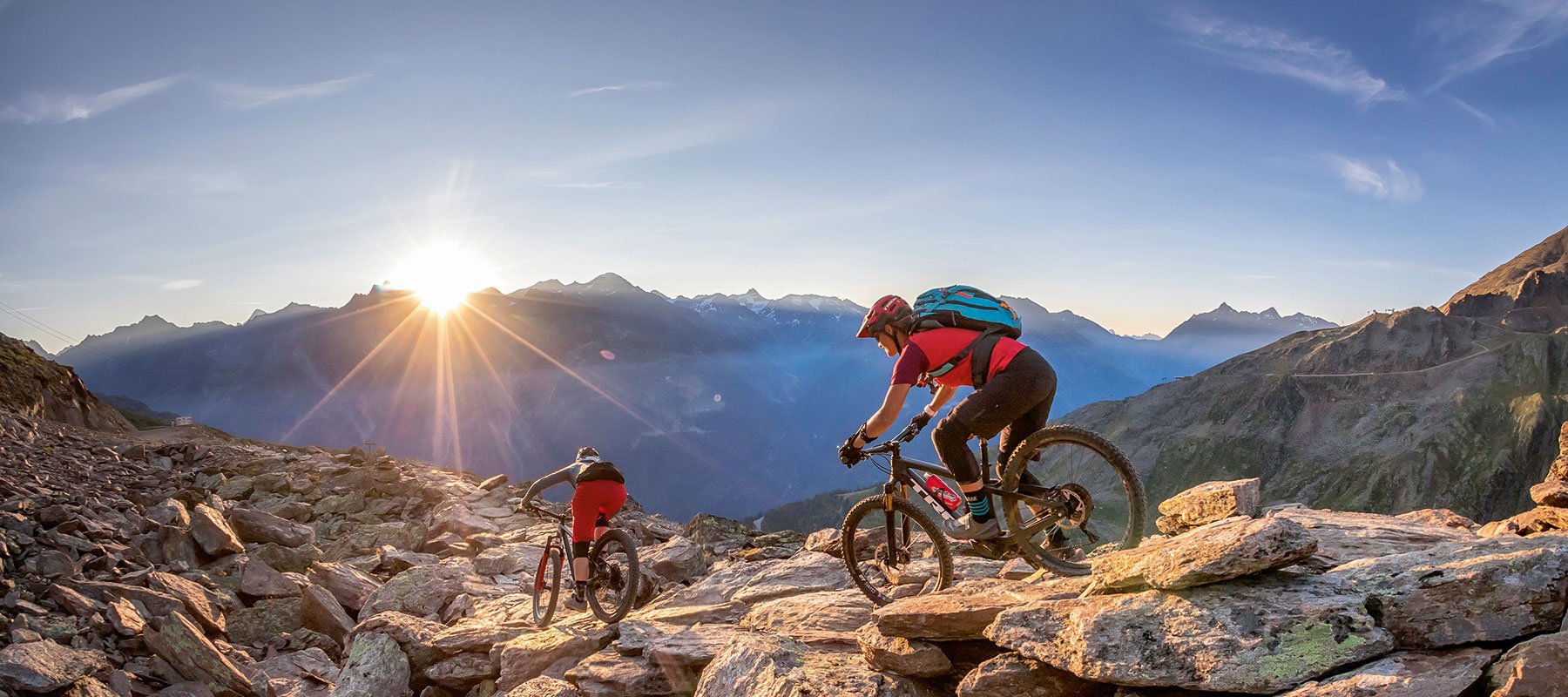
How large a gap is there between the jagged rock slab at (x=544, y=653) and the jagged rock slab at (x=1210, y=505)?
6.88m

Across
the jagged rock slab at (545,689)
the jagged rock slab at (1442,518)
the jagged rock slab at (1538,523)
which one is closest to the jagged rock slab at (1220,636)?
the jagged rock slab at (1538,523)

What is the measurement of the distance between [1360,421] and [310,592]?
185265 millimetres

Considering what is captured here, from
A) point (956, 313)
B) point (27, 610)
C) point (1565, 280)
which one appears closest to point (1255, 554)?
point (956, 313)

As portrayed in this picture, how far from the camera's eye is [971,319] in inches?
301

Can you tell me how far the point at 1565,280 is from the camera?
570 feet

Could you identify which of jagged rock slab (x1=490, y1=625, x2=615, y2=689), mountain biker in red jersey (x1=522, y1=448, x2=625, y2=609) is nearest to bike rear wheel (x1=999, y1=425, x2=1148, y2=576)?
jagged rock slab (x1=490, y1=625, x2=615, y2=689)

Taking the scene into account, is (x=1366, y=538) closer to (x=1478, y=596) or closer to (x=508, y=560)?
(x=1478, y=596)

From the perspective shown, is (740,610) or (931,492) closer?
(931,492)

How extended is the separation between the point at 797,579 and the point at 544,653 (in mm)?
3464

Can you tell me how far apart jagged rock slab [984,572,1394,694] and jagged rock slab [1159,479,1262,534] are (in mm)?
2910

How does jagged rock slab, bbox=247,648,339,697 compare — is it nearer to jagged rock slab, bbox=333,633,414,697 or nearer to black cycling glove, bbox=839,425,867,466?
jagged rock slab, bbox=333,633,414,697

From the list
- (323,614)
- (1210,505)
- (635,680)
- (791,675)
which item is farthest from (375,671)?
(1210,505)

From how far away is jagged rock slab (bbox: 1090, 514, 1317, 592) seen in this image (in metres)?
5.08

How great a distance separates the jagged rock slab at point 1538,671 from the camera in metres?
3.84
